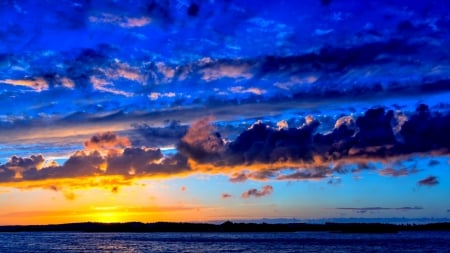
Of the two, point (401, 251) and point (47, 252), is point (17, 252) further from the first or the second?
point (401, 251)

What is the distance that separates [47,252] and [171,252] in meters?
24.0

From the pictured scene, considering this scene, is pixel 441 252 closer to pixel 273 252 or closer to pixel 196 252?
pixel 273 252

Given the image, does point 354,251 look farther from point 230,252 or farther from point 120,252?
point 120,252

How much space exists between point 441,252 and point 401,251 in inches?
311

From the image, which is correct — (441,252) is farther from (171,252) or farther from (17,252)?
(17,252)

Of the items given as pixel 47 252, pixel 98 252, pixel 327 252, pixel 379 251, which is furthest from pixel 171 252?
pixel 379 251

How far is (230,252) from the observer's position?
108562 mm

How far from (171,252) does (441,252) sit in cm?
5182

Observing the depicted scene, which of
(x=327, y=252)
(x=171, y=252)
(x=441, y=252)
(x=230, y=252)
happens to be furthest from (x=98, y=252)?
(x=441, y=252)

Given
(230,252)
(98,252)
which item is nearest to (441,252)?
(230,252)

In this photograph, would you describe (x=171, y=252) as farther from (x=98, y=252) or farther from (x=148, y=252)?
(x=98, y=252)

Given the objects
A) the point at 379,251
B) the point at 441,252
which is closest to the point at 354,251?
the point at 379,251

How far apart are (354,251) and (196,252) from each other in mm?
31390

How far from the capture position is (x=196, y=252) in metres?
111
